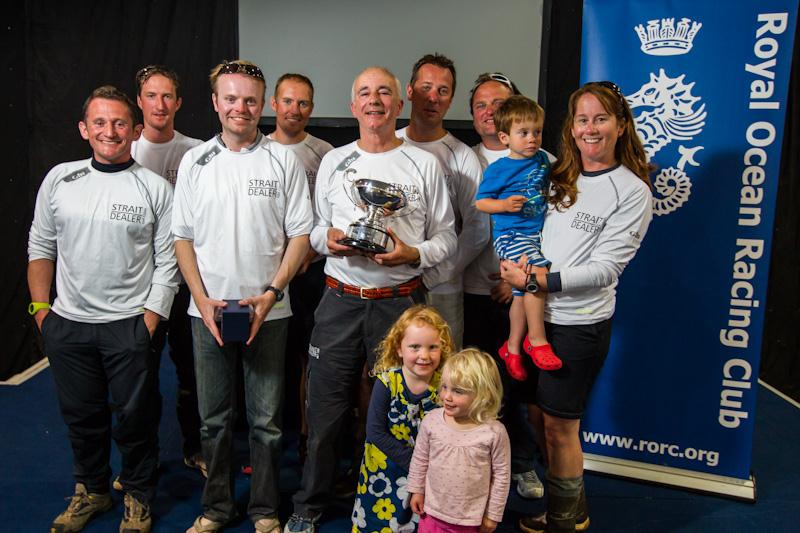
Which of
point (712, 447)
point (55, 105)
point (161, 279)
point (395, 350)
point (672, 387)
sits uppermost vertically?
point (55, 105)

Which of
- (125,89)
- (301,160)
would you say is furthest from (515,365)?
(125,89)

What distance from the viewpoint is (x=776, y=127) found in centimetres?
301

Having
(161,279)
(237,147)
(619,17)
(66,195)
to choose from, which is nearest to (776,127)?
(619,17)

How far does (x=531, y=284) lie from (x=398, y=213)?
22.8 inches

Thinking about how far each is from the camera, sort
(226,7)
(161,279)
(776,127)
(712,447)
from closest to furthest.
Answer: (161,279)
(776,127)
(712,447)
(226,7)

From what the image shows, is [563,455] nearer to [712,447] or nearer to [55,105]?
[712,447]

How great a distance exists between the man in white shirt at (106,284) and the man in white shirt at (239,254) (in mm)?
174

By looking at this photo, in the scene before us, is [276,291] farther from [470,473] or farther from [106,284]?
[470,473]

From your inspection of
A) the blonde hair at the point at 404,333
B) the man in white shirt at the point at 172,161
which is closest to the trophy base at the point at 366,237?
the blonde hair at the point at 404,333

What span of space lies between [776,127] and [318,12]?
10.1 feet

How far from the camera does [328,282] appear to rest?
2.82m

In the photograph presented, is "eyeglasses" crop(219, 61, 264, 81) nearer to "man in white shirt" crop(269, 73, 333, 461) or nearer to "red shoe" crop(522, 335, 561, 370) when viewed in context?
"man in white shirt" crop(269, 73, 333, 461)

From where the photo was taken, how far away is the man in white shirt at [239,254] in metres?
2.61

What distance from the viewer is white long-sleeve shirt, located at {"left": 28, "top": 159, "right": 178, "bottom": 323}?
2674 mm
